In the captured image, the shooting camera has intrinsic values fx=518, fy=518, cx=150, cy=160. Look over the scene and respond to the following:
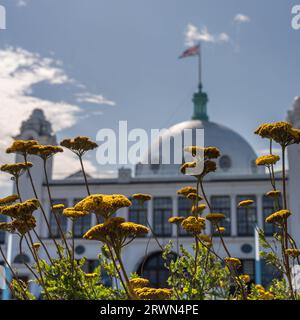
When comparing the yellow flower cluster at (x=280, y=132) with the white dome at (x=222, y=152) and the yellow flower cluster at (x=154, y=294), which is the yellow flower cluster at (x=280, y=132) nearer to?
the yellow flower cluster at (x=154, y=294)

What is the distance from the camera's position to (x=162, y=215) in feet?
132

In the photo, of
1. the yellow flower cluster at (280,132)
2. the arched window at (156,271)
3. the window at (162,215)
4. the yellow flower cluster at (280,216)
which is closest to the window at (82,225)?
the window at (162,215)

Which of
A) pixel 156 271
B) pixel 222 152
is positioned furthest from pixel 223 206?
pixel 222 152

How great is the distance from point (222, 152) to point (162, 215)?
47.3 feet

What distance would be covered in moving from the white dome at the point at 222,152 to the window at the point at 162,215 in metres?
5.26

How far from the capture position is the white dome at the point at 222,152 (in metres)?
47.8

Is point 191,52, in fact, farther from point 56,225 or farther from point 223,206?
point 56,225

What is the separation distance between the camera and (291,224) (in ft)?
121

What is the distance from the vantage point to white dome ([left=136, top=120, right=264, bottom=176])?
157 ft

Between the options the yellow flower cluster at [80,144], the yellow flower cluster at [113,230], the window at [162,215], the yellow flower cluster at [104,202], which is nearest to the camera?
the yellow flower cluster at [113,230]

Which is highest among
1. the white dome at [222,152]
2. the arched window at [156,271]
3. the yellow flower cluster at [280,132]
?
the white dome at [222,152]
